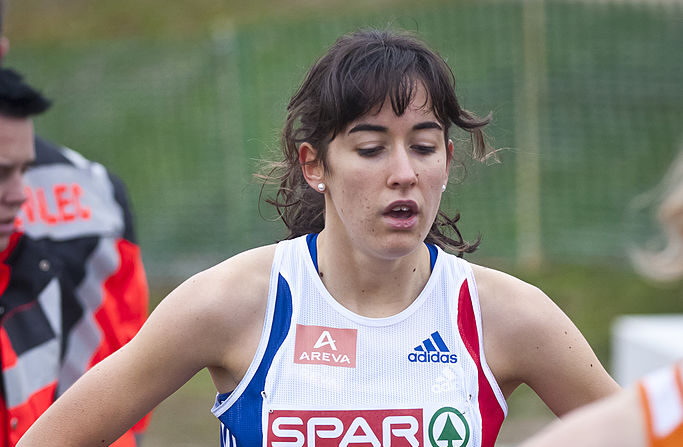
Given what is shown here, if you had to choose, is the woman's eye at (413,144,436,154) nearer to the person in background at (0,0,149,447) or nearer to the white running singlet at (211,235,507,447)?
the white running singlet at (211,235,507,447)

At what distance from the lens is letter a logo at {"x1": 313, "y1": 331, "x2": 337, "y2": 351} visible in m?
2.67

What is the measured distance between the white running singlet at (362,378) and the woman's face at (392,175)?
19 cm

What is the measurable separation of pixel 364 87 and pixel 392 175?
0.72 feet

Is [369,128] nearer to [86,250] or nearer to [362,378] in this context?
[362,378]

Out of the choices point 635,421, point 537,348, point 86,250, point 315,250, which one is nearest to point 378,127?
point 315,250

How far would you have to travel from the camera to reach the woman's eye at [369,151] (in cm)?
264

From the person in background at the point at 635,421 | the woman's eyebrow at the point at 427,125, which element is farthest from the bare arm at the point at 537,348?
the person in background at the point at 635,421

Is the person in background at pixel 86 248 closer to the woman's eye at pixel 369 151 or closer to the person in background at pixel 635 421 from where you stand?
the woman's eye at pixel 369 151

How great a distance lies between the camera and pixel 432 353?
8.83ft

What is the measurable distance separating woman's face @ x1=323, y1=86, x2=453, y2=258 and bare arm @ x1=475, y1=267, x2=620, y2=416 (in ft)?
0.88

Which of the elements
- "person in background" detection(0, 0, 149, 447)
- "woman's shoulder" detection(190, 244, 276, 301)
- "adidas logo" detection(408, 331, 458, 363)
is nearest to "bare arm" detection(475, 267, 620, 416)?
"adidas logo" detection(408, 331, 458, 363)

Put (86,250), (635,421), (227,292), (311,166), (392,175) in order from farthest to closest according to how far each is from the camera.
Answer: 1. (86,250)
2. (311,166)
3. (227,292)
4. (392,175)
5. (635,421)

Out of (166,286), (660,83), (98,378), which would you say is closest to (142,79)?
(166,286)

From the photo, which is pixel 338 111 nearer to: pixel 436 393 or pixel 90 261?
pixel 436 393
